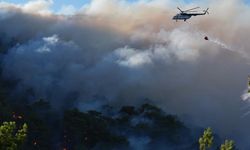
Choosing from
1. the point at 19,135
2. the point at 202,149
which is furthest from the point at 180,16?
the point at 19,135

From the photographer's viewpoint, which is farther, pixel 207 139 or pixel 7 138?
pixel 207 139

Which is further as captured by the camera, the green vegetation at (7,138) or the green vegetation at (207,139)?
the green vegetation at (207,139)

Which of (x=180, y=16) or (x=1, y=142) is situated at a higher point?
(x=180, y=16)

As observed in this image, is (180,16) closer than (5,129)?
No

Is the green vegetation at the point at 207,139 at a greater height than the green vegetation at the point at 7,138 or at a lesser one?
greater

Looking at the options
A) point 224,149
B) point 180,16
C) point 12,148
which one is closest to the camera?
point 12,148

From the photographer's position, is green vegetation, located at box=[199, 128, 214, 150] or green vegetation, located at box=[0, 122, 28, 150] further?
green vegetation, located at box=[199, 128, 214, 150]

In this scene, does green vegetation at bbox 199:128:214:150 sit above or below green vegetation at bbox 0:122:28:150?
above

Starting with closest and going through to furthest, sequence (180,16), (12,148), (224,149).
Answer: (12,148) → (224,149) → (180,16)

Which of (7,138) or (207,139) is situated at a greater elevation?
(207,139)

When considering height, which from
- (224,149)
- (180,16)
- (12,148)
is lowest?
(12,148)

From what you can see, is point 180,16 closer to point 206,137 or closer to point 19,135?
point 206,137
